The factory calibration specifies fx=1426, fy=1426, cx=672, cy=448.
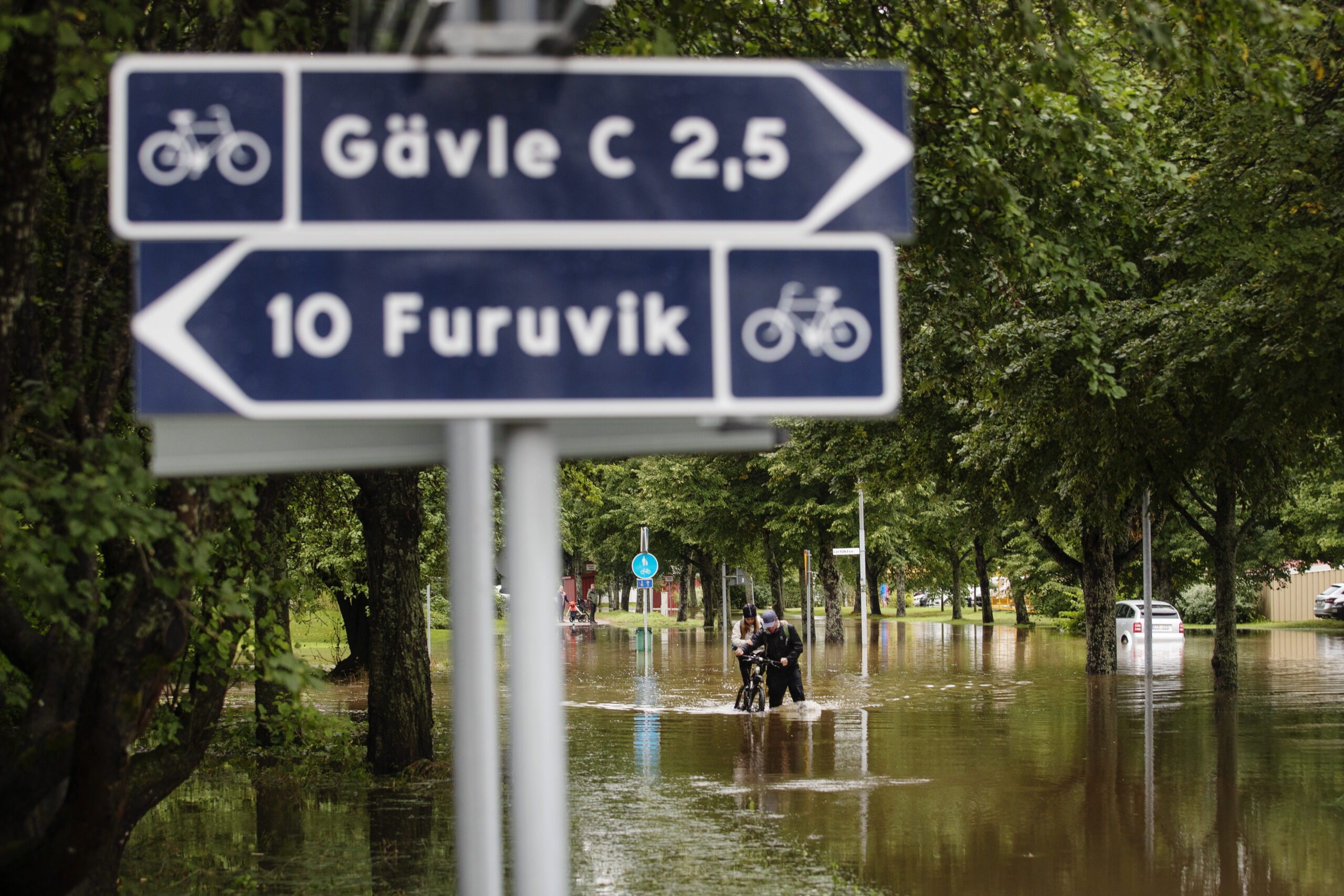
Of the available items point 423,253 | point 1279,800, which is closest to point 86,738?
point 423,253

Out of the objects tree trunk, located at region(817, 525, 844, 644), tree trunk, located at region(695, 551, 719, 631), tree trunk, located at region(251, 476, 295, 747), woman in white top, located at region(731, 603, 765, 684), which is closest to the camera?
tree trunk, located at region(251, 476, 295, 747)

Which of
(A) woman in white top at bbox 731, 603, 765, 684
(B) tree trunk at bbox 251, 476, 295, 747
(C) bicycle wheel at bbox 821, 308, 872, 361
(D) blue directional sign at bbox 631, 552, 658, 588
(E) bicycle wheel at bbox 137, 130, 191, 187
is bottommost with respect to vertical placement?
(A) woman in white top at bbox 731, 603, 765, 684

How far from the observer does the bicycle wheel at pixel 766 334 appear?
2.21 meters

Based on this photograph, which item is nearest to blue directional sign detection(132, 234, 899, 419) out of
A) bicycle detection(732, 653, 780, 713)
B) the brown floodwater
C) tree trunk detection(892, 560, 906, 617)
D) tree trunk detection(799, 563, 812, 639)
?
the brown floodwater

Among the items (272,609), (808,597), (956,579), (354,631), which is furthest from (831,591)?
(272,609)

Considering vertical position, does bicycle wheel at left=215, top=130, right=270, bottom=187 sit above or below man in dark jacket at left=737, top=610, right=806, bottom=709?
above

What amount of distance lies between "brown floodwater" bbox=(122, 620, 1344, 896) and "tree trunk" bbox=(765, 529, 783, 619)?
2299cm

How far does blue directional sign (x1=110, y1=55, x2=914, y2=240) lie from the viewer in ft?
7.17

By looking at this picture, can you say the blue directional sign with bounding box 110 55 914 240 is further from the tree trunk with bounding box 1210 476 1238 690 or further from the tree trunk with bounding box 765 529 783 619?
the tree trunk with bounding box 765 529 783 619

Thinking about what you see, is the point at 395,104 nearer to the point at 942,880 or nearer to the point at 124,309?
the point at 124,309

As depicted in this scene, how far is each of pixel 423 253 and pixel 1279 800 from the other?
11678mm

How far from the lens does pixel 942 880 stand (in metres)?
9.16

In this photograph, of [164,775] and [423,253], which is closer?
[423,253]

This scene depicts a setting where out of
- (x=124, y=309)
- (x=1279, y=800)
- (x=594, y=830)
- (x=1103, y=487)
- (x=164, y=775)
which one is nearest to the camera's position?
(x=124, y=309)
